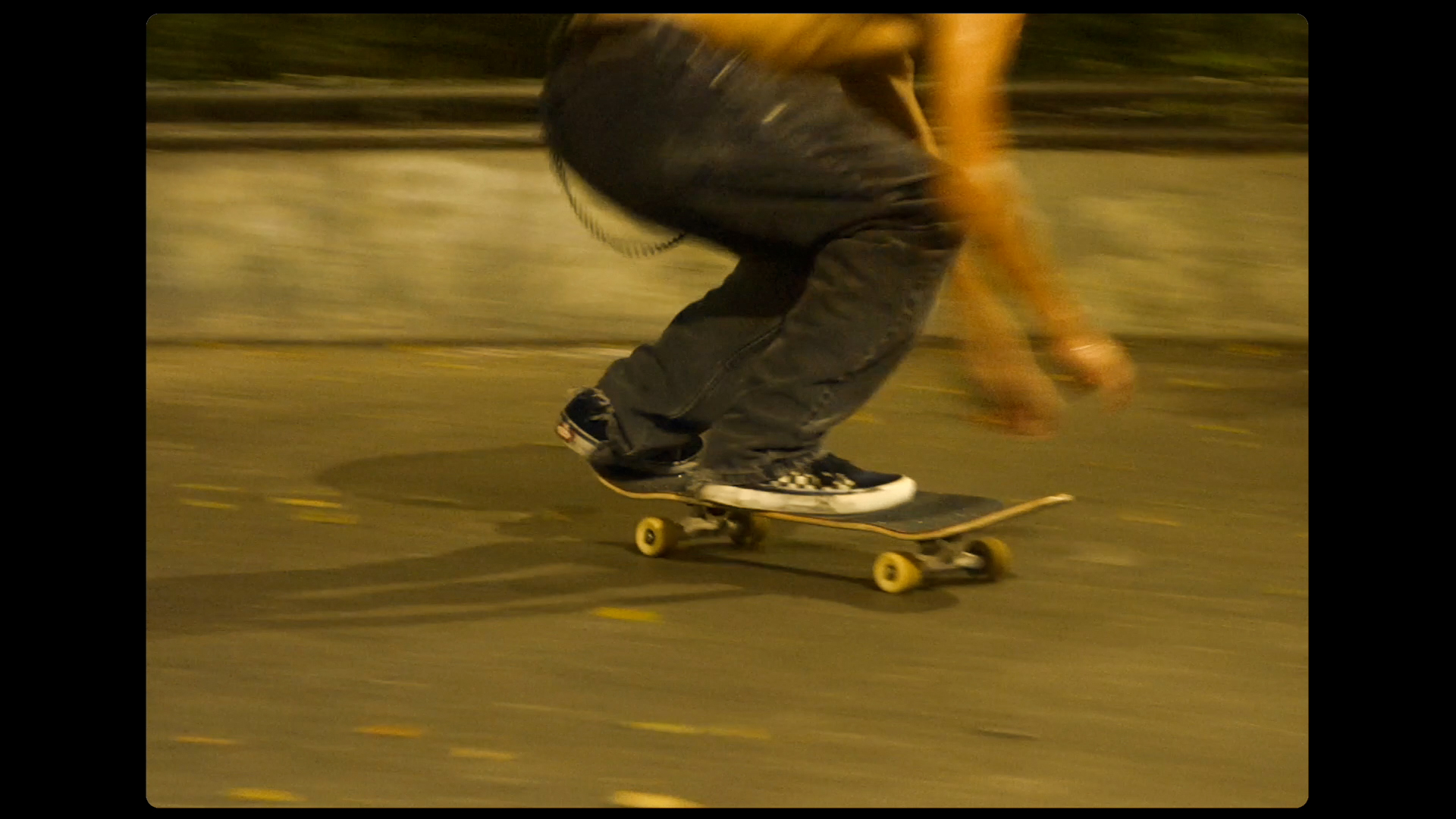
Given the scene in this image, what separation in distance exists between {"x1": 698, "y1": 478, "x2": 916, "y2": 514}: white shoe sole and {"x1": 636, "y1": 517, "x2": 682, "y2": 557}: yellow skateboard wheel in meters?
0.26

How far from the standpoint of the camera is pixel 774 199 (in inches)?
172

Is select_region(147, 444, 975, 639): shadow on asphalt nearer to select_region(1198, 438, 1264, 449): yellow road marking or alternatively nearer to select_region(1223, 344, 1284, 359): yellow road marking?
Answer: select_region(1198, 438, 1264, 449): yellow road marking

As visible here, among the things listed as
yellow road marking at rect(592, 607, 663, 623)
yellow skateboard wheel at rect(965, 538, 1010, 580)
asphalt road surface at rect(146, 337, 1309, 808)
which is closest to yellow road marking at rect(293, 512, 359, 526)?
asphalt road surface at rect(146, 337, 1309, 808)

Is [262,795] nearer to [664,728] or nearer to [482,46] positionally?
[664,728]

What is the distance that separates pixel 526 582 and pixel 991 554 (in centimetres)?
113

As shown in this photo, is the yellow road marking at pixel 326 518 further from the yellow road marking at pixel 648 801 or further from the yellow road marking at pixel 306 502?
the yellow road marking at pixel 648 801

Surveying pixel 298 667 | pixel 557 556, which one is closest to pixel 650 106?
pixel 557 556

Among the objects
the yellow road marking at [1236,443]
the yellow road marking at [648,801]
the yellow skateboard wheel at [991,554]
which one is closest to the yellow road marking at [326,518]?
the yellow skateboard wheel at [991,554]

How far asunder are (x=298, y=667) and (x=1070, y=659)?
1637mm

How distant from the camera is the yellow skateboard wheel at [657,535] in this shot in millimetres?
4805

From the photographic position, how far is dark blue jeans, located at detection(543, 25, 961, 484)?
4.32 m

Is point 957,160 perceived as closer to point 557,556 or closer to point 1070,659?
point 1070,659

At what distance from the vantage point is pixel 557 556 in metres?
4.85

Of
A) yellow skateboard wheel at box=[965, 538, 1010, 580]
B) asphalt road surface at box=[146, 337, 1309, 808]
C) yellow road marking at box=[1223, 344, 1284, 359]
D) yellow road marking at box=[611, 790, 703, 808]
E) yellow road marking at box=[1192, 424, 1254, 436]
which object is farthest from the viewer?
yellow road marking at box=[1223, 344, 1284, 359]
